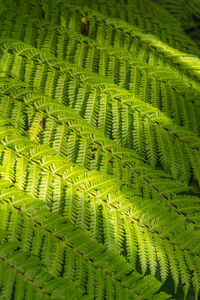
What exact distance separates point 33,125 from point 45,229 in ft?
1.63

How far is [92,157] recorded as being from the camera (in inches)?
57.6

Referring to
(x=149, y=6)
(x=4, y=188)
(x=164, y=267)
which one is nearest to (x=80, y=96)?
(x=4, y=188)

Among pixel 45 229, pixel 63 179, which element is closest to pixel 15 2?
pixel 63 179

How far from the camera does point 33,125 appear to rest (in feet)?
4.63

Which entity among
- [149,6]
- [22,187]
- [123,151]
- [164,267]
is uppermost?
[149,6]

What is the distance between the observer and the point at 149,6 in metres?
2.43

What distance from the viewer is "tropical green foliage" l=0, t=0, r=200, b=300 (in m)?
1.13

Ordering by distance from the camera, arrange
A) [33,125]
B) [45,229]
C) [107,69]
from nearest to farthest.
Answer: [45,229], [33,125], [107,69]

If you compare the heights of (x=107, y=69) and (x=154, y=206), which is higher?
(x=107, y=69)

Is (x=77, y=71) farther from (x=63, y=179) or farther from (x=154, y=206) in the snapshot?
(x=154, y=206)

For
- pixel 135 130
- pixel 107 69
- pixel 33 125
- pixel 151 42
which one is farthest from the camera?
pixel 151 42

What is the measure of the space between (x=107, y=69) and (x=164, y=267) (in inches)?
43.7

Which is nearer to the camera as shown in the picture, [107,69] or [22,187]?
[22,187]

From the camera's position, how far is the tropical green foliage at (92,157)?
1135 millimetres
